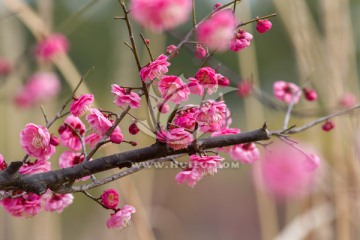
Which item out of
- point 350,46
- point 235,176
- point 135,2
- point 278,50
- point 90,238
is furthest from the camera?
point 278,50

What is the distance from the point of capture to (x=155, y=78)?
18.4 inches

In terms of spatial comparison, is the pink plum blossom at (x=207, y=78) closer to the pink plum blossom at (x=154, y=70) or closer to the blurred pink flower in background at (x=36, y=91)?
the pink plum blossom at (x=154, y=70)

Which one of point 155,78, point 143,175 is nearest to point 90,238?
point 143,175

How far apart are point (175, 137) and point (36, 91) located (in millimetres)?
1357

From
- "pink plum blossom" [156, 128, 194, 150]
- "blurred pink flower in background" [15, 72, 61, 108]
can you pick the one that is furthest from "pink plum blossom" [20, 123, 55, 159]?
"blurred pink flower in background" [15, 72, 61, 108]

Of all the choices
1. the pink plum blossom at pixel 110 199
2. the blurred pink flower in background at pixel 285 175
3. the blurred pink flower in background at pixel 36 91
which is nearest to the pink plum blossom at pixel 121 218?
the pink plum blossom at pixel 110 199

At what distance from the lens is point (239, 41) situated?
0.47 m

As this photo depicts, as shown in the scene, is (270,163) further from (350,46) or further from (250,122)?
(350,46)

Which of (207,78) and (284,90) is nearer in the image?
(207,78)

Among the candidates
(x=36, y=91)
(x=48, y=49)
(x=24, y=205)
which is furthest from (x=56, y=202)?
(x=36, y=91)

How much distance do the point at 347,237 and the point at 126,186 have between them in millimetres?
465

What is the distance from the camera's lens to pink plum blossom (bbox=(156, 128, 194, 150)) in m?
0.44

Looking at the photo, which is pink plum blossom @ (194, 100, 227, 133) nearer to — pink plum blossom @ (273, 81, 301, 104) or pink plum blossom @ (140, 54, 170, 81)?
pink plum blossom @ (140, 54, 170, 81)

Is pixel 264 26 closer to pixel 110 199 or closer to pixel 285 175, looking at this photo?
pixel 110 199
